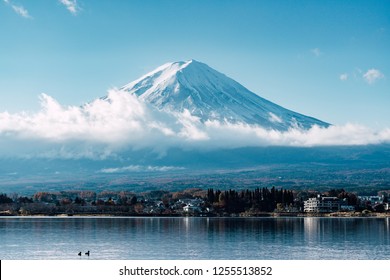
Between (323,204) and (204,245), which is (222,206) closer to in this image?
(323,204)

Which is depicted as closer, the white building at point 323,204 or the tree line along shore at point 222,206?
the tree line along shore at point 222,206

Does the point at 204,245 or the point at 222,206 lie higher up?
the point at 222,206

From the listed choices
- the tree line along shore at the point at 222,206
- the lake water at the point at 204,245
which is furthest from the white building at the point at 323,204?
the lake water at the point at 204,245

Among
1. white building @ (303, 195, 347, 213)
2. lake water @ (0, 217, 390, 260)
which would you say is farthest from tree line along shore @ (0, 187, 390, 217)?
lake water @ (0, 217, 390, 260)

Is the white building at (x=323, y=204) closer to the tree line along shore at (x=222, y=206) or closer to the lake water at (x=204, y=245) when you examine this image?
the tree line along shore at (x=222, y=206)

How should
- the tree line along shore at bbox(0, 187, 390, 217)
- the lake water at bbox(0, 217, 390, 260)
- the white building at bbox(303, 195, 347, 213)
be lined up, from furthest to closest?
the white building at bbox(303, 195, 347, 213)
the tree line along shore at bbox(0, 187, 390, 217)
the lake water at bbox(0, 217, 390, 260)

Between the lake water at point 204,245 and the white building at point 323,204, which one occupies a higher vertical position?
the white building at point 323,204

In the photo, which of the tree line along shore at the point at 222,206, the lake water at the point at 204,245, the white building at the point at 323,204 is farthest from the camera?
the white building at the point at 323,204

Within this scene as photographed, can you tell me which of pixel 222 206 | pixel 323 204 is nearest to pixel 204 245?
pixel 222 206

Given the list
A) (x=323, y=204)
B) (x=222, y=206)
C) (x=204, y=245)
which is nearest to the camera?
(x=204, y=245)

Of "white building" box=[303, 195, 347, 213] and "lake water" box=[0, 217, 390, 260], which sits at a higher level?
"white building" box=[303, 195, 347, 213]

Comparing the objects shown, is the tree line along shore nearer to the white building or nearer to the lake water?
the white building

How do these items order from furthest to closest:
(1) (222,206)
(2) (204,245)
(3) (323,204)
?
(3) (323,204) → (1) (222,206) → (2) (204,245)
